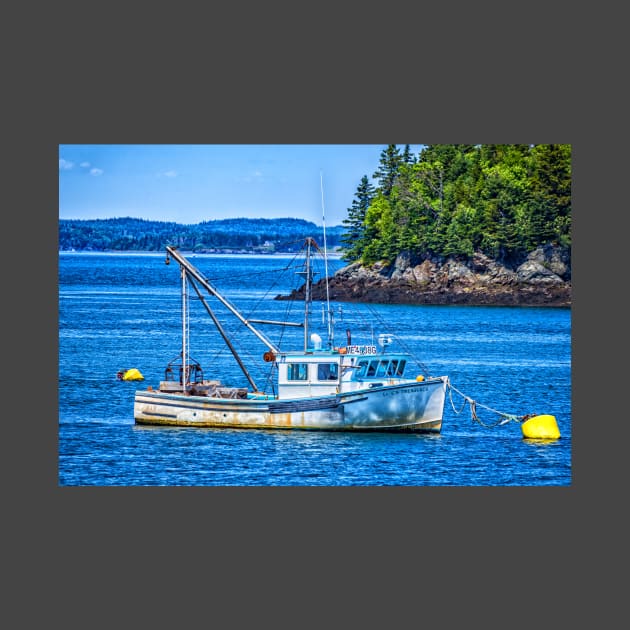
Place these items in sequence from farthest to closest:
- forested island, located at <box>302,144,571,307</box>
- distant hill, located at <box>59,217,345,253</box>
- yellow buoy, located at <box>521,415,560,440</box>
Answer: forested island, located at <box>302,144,571,307</box>
distant hill, located at <box>59,217,345,253</box>
yellow buoy, located at <box>521,415,560,440</box>

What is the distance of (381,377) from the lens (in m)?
43.4

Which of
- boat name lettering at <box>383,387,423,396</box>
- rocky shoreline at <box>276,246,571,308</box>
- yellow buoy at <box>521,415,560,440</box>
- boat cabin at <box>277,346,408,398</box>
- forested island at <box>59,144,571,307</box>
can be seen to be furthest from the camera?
rocky shoreline at <box>276,246,571,308</box>

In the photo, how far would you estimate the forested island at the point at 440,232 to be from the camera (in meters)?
45.3

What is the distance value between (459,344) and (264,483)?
18.4 meters

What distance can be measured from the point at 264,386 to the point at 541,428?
34.4 ft

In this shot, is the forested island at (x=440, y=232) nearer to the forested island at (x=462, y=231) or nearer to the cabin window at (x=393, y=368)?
the forested island at (x=462, y=231)

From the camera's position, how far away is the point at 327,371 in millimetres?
43031

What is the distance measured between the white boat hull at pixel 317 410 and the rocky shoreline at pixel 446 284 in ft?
42.6

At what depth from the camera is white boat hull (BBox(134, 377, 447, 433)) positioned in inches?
1686

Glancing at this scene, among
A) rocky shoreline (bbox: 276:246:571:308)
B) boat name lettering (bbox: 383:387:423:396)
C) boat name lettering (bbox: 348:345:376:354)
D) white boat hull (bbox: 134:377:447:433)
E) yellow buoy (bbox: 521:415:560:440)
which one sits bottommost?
yellow buoy (bbox: 521:415:560:440)

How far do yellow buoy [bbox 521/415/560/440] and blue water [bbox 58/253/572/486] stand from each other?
1.17 feet

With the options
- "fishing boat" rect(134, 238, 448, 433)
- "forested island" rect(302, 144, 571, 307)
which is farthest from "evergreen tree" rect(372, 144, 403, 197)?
"fishing boat" rect(134, 238, 448, 433)

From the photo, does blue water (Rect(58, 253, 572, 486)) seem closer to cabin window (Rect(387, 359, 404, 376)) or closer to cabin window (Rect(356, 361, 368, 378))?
cabin window (Rect(356, 361, 368, 378))

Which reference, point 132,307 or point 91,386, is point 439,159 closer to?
point 132,307
